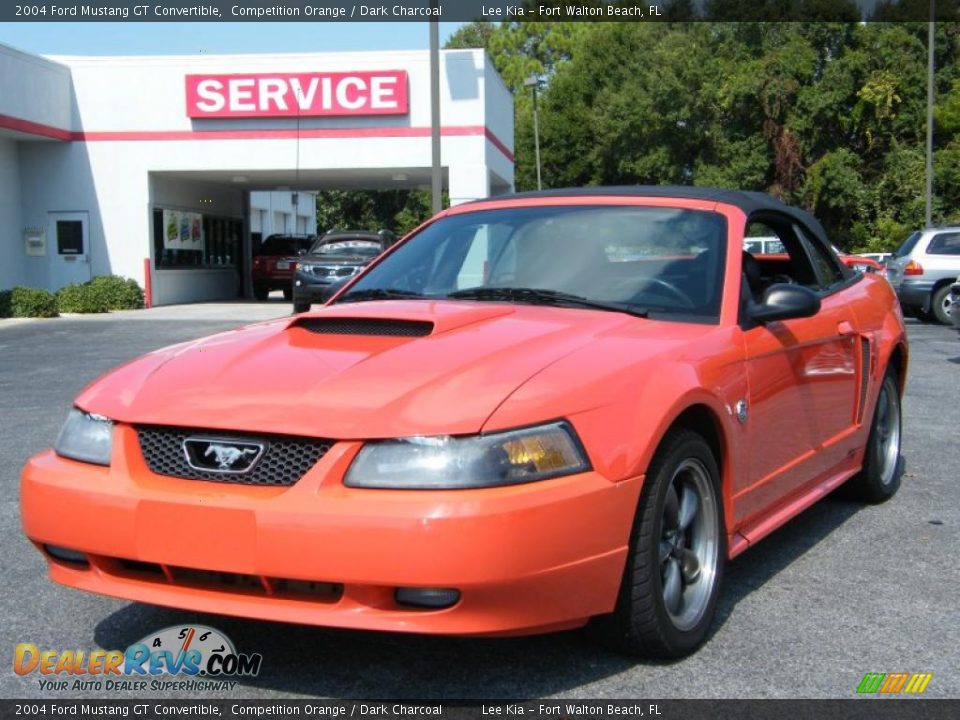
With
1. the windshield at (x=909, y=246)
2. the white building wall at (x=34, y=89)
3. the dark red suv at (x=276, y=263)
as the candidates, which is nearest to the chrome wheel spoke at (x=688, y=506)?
the windshield at (x=909, y=246)

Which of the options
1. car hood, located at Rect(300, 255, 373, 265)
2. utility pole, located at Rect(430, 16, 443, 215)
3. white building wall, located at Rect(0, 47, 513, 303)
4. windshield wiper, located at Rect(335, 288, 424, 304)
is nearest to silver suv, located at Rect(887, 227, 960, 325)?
utility pole, located at Rect(430, 16, 443, 215)

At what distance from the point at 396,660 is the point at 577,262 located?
1.67 m

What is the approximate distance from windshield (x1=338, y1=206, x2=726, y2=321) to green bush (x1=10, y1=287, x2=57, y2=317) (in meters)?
18.7

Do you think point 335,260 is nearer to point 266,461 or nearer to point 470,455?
point 266,461

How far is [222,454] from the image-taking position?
120 inches

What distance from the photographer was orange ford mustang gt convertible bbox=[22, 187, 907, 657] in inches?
112

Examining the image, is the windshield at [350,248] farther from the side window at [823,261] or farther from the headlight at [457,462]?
the headlight at [457,462]

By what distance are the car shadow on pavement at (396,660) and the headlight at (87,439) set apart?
2.27ft

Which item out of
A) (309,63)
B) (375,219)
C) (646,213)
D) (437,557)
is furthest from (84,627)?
(375,219)

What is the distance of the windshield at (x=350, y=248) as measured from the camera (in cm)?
2114

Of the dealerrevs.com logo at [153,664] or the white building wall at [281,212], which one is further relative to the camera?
the white building wall at [281,212]

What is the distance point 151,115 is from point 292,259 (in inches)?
190

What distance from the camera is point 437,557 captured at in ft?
9.12

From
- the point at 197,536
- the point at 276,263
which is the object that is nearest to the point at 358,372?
the point at 197,536
